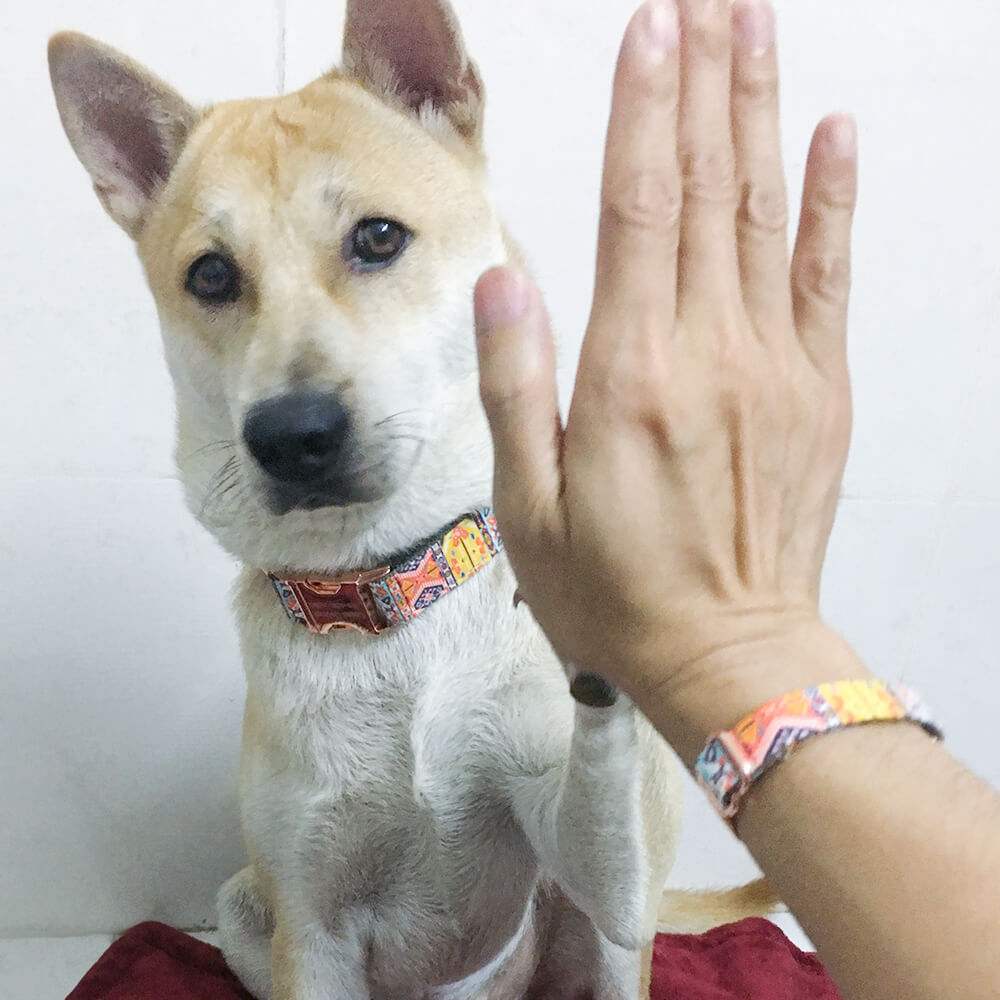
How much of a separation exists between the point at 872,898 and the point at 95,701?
4.38 ft

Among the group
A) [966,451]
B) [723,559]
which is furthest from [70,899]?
[966,451]

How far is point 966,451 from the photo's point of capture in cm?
156

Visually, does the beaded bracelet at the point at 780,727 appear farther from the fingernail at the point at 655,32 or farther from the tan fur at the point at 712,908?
the tan fur at the point at 712,908

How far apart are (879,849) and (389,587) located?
1.84ft

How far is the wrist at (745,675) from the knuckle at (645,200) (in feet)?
0.77

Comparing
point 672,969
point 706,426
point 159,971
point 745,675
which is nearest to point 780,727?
point 745,675

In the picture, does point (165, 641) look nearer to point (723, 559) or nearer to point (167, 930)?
point (167, 930)

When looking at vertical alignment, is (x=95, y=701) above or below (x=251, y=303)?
below

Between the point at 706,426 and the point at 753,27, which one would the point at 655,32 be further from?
the point at 706,426

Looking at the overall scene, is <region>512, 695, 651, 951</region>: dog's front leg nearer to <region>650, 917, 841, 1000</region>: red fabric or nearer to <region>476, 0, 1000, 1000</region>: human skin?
<region>476, 0, 1000, 1000</region>: human skin

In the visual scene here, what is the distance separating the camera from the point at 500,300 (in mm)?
502

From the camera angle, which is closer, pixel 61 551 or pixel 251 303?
pixel 251 303

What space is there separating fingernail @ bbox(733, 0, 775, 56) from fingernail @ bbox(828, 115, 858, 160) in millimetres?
60

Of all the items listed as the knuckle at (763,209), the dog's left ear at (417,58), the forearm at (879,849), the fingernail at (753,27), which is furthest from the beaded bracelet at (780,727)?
the dog's left ear at (417,58)
